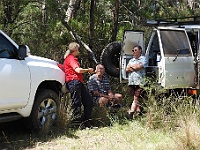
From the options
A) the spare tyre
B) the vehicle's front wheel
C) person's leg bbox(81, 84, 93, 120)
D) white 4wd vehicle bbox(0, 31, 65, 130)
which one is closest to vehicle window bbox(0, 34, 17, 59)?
white 4wd vehicle bbox(0, 31, 65, 130)

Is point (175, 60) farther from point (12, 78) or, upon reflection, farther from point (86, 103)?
point (12, 78)

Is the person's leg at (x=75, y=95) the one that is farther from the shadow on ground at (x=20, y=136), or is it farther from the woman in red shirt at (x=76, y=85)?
the shadow on ground at (x=20, y=136)

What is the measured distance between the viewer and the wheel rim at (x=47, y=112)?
20.4 ft

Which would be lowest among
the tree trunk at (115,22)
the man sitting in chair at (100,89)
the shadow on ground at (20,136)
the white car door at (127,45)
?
the shadow on ground at (20,136)

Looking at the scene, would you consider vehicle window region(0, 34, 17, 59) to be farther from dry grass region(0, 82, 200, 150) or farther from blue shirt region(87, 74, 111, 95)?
blue shirt region(87, 74, 111, 95)

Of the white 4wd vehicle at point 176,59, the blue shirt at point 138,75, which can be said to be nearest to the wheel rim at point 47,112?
the blue shirt at point 138,75

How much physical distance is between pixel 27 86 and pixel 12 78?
376mm

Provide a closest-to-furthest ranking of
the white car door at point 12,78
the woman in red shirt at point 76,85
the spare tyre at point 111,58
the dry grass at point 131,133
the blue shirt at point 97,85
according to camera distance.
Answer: the dry grass at point 131,133
the white car door at point 12,78
the woman in red shirt at point 76,85
the blue shirt at point 97,85
the spare tyre at point 111,58

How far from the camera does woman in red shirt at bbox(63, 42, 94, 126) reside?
6.64 meters

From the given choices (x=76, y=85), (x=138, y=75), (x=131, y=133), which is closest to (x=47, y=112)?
(x=76, y=85)

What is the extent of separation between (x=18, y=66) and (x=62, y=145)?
129 centimetres

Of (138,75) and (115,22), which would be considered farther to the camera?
(115,22)

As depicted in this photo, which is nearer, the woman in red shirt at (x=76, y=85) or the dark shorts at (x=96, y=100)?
the woman in red shirt at (x=76, y=85)

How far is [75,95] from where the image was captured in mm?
6684
